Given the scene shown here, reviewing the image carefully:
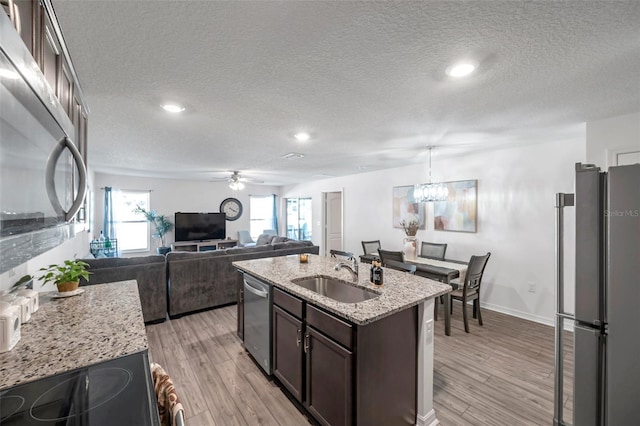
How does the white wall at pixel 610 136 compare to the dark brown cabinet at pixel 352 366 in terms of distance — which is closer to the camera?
the dark brown cabinet at pixel 352 366

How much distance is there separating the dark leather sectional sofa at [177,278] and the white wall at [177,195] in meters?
4.09

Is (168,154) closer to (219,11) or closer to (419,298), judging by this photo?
(219,11)

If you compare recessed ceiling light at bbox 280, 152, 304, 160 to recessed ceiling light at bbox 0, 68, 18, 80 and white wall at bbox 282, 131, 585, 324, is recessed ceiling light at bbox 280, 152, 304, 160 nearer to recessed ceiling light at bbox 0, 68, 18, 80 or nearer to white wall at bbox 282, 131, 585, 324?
white wall at bbox 282, 131, 585, 324

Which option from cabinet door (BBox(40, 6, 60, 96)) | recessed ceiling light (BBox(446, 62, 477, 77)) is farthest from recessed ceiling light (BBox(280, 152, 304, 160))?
cabinet door (BBox(40, 6, 60, 96))

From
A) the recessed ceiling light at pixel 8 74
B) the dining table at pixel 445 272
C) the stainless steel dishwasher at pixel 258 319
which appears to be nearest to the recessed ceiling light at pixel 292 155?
the stainless steel dishwasher at pixel 258 319

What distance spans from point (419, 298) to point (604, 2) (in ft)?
5.71

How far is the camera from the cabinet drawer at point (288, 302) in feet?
6.65

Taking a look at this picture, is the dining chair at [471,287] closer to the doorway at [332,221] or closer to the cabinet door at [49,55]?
the cabinet door at [49,55]

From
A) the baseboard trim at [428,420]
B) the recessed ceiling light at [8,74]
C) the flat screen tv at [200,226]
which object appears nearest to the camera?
the recessed ceiling light at [8,74]

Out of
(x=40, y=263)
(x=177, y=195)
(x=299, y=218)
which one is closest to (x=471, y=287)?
(x=40, y=263)

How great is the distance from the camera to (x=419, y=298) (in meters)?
1.81

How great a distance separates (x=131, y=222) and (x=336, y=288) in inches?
269

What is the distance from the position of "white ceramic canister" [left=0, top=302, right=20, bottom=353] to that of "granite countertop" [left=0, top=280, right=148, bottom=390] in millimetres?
28

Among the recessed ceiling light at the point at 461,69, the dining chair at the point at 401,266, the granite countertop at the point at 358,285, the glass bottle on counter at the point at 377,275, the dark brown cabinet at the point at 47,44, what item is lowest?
the dining chair at the point at 401,266
